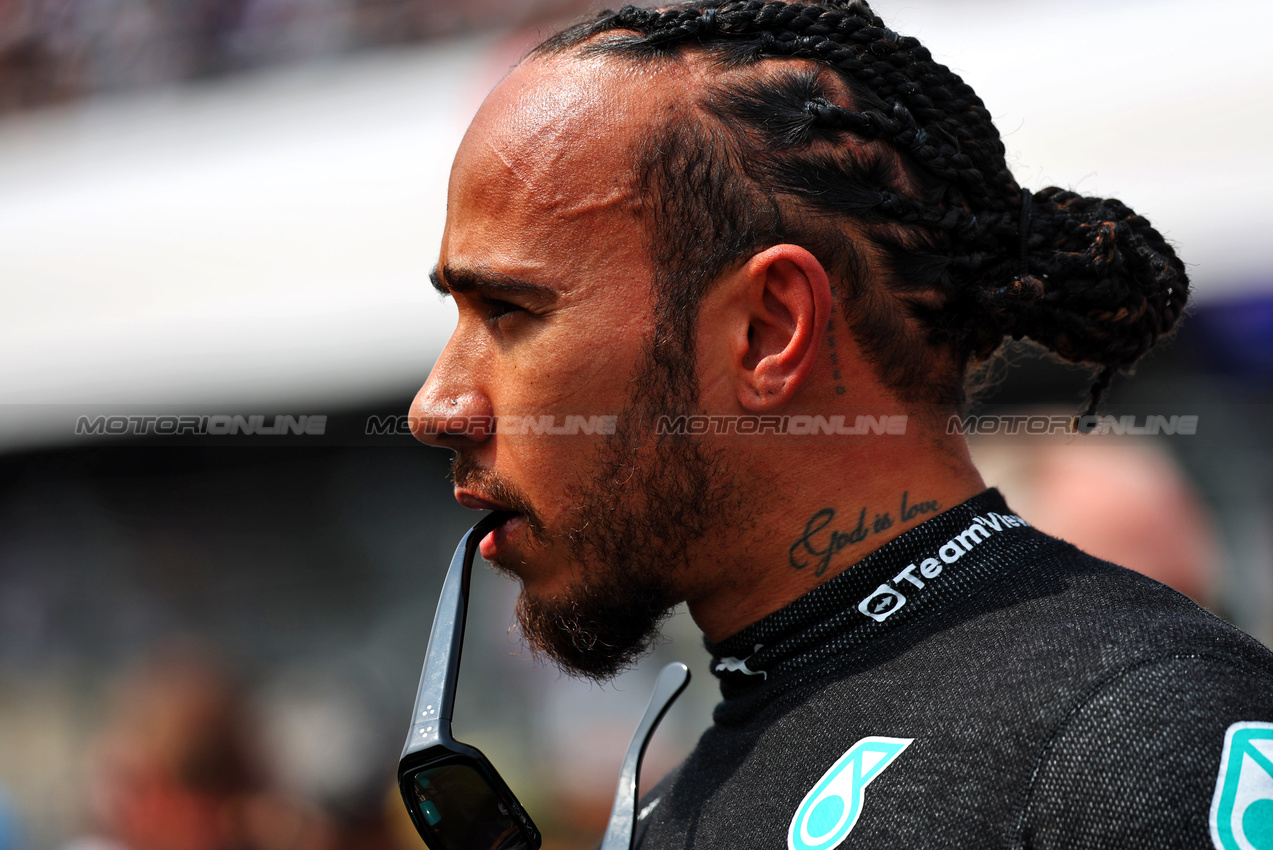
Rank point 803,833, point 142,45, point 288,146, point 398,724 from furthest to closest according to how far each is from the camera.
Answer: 1. point 142,45
2. point 288,146
3. point 398,724
4. point 803,833

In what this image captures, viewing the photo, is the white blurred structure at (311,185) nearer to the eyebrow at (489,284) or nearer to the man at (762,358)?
the man at (762,358)

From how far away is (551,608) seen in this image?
135cm

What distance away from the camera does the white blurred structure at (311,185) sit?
148 inches

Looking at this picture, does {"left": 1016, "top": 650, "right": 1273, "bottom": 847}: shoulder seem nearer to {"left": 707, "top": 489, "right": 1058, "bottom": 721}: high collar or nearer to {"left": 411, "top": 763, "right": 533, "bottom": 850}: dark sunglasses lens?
{"left": 707, "top": 489, "right": 1058, "bottom": 721}: high collar

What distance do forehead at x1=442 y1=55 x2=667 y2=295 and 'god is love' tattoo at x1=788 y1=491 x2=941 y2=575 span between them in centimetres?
44

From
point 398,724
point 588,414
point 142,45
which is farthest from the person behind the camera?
point 142,45

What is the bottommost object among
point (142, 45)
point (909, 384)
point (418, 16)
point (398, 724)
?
point (398, 724)

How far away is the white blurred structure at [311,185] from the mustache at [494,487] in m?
3.30

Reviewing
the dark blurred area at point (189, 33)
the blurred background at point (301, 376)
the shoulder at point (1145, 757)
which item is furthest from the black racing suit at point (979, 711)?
the dark blurred area at point (189, 33)

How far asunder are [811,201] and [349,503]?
5078mm

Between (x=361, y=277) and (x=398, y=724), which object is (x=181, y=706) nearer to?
(x=398, y=724)

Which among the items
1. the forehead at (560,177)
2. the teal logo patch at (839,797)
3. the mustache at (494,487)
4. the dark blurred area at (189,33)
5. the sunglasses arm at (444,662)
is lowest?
the teal logo patch at (839,797)

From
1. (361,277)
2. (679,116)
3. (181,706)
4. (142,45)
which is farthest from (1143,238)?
(142,45)

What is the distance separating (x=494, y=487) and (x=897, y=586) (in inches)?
22.7
